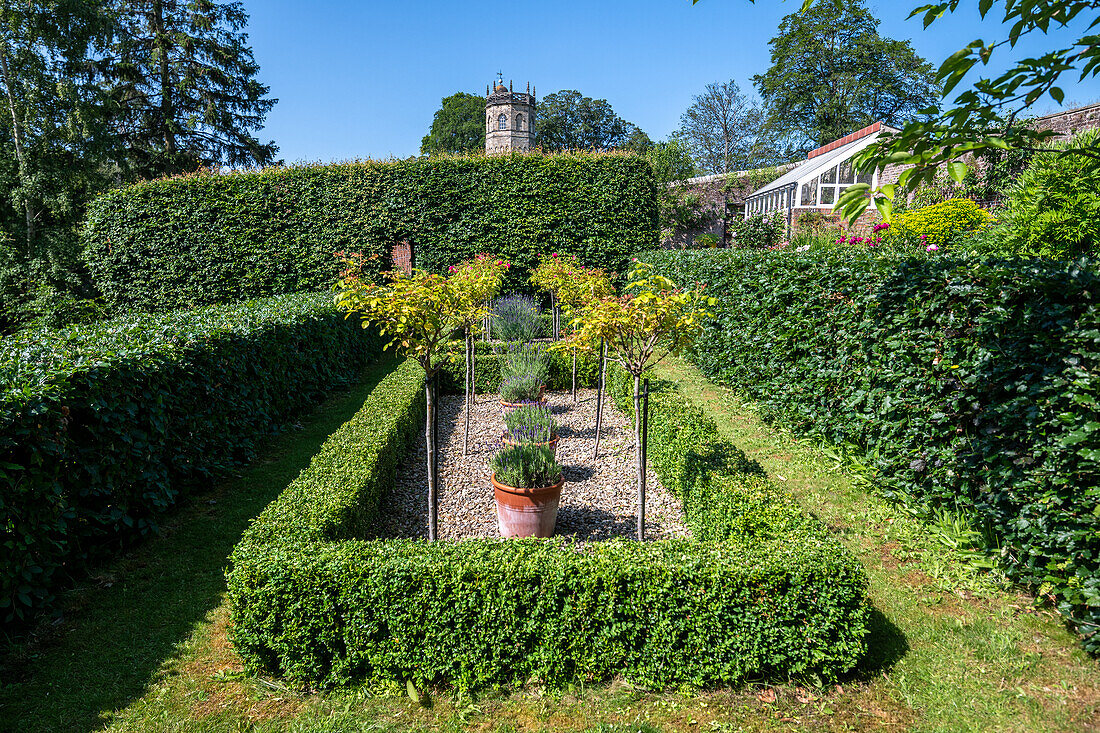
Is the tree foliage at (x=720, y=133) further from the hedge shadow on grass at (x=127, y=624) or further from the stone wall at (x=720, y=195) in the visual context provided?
Result: the hedge shadow on grass at (x=127, y=624)

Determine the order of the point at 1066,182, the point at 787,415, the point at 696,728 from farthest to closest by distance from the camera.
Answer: the point at 1066,182, the point at 787,415, the point at 696,728

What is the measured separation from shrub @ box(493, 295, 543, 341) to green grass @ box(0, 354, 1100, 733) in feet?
26.2

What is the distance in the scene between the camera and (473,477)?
6.05 m

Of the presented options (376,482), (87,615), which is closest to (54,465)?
(87,615)

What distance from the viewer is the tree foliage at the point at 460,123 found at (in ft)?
173

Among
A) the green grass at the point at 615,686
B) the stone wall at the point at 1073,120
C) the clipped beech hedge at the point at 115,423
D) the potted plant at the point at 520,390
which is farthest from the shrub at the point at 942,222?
the clipped beech hedge at the point at 115,423

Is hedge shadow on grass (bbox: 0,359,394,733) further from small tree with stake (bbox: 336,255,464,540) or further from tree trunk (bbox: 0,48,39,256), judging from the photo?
tree trunk (bbox: 0,48,39,256)

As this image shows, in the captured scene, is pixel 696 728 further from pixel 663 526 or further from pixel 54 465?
pixel 54 465

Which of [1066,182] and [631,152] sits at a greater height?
[631,152]

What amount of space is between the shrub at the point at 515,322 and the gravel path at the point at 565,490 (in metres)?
3.94

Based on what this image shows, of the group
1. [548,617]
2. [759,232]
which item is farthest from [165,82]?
[548,617]

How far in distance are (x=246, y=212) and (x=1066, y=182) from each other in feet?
58.3

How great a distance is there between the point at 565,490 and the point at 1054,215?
7.70m

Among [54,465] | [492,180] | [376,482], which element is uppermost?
[492,180]
